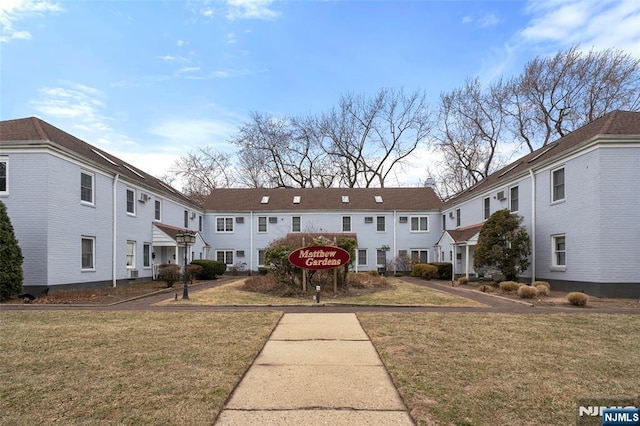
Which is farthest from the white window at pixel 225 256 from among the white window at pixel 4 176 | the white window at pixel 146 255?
the white window at pixel 4 176

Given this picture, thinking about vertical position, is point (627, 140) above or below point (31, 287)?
above

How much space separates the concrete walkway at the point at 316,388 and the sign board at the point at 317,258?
7.48 meters

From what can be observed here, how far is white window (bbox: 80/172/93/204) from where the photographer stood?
58.5ft

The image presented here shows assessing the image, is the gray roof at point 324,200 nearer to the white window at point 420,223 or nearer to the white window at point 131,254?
the white window at point 420,223

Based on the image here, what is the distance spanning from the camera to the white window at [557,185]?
17.8 metres

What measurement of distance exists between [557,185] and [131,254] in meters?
22.0

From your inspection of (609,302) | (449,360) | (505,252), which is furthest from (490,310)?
(505,252)

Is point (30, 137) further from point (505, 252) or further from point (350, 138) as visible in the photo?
point (350, 138)

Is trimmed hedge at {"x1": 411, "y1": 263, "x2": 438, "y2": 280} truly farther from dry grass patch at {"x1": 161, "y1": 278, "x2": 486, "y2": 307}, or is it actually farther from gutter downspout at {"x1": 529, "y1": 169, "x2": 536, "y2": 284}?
dry grass patch at {"x1": 161, "y1": 278, "x2": 486, "y2": 307}

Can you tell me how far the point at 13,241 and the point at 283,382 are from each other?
13.6m

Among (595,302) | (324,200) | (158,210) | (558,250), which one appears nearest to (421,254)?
(324,200)

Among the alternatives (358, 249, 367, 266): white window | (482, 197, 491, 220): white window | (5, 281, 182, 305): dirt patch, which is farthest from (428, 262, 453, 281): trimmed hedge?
(5, 281, 182, 305): dirt patch

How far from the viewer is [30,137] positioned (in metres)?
15.8

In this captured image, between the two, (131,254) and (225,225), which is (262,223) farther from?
(131,254)
